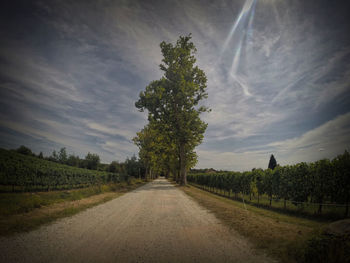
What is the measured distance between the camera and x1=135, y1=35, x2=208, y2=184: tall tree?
76.2 ft

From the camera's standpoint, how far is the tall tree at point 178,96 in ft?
76.2

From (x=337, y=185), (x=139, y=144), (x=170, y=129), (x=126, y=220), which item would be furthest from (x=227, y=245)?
(x=139, y=144)

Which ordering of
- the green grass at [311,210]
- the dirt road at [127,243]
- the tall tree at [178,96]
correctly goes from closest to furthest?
the dirt road at [127,243]
the green grass at [311,210]
the tall tree at [178,96]

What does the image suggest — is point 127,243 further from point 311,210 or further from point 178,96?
point 178,96

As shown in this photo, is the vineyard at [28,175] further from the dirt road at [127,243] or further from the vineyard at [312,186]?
the vineyard at [312,186]

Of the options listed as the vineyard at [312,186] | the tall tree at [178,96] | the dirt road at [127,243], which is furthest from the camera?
the tall tree at [178,96]

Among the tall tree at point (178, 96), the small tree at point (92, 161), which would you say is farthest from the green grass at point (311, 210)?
the small tree at point (92, 161)

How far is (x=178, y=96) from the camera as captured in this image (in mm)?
22766

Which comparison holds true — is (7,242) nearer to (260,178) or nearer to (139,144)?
(260,178)

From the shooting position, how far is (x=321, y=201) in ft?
32.8

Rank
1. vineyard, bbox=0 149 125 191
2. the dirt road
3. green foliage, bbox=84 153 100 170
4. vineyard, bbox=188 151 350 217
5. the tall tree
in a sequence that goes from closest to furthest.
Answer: the dirt road, vineyard, bbox=188 151 350 217, vineyard, bbox=0 149 125 191, the tall tree, green foliage, bbox=84 153 100 170

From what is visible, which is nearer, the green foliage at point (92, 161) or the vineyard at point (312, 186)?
the vineyard at point (312, 186)

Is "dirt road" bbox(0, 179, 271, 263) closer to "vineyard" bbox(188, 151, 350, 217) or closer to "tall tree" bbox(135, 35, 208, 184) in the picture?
"vineyard" bbox(188, 151, 350, 217)

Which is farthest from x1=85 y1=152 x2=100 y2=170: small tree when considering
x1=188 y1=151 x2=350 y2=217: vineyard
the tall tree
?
x1=188 y1=151 x2=350 y2=217: vineyard
